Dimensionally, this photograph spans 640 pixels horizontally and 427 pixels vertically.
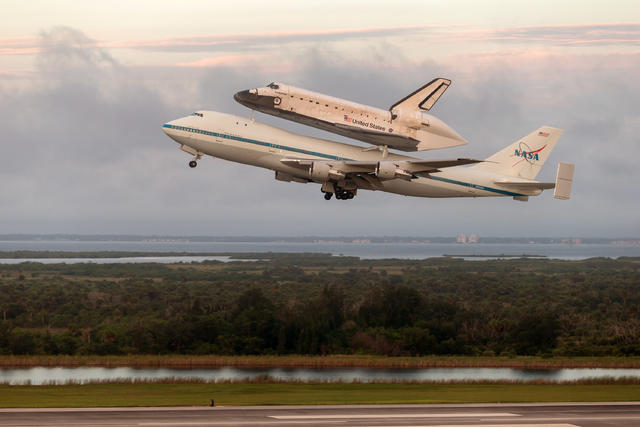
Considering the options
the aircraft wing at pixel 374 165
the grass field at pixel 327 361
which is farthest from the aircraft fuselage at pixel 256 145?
the grass field at pixel 327 361

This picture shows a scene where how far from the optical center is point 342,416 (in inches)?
1800

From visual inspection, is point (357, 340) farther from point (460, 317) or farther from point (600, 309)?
point (600, 309)

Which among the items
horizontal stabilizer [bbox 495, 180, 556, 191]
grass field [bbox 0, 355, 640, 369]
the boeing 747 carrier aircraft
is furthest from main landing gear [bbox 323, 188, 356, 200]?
grass field [bbox 0, 355, 640, 369]

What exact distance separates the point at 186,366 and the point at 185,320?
47.2 ft

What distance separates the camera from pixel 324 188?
189 feet

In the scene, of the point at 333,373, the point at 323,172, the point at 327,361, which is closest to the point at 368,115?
the point at 323,172

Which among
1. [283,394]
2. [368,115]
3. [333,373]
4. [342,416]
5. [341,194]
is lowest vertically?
[333,373]

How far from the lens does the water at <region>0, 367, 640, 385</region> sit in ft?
317

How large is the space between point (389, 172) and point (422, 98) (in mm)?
5680

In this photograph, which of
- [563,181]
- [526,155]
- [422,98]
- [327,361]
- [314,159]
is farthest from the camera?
[327,361]

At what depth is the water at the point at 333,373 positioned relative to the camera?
96688 millimetres

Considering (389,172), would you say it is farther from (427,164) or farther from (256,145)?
(256,145)

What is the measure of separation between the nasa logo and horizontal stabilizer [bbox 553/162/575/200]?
6117 millimetres

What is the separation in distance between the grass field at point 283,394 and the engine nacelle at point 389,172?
50.4 feet
